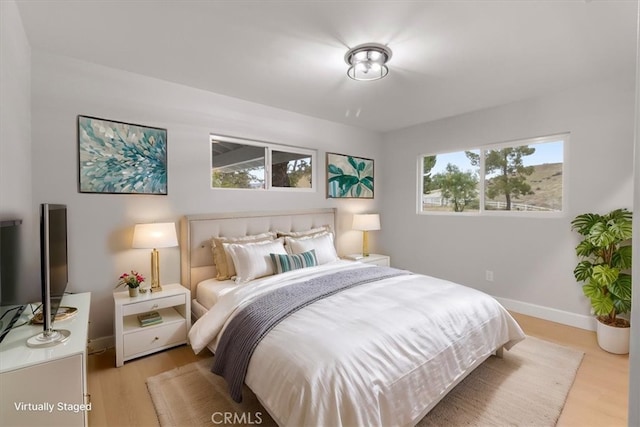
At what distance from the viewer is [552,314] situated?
10.8ft

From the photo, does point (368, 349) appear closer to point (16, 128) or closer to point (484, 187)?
point (16, 128)

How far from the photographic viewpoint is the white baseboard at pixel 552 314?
307 cm

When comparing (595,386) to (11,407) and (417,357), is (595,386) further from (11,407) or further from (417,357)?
(11,407)

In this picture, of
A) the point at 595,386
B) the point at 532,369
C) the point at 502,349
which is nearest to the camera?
the point at 595,386

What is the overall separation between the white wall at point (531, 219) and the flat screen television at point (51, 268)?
400cm

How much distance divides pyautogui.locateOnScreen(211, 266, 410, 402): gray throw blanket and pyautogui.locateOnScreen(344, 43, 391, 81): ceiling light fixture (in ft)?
5.69

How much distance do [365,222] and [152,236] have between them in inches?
107

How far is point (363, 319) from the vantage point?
71.7 inches

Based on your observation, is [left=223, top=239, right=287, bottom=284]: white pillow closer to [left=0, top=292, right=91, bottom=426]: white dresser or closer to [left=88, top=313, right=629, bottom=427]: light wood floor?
[left=88, top=313, right=629, bottom=427]: light wood floor

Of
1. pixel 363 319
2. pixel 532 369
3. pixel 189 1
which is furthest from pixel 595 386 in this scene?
pixel 189 1

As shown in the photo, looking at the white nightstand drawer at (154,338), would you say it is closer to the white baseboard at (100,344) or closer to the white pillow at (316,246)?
the white baseboard at (100,344)

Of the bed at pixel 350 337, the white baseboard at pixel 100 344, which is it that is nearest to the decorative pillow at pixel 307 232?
the bed at pixel 350 337

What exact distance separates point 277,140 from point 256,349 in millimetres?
2581

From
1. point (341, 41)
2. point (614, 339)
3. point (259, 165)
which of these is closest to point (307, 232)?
point (259, 165)
